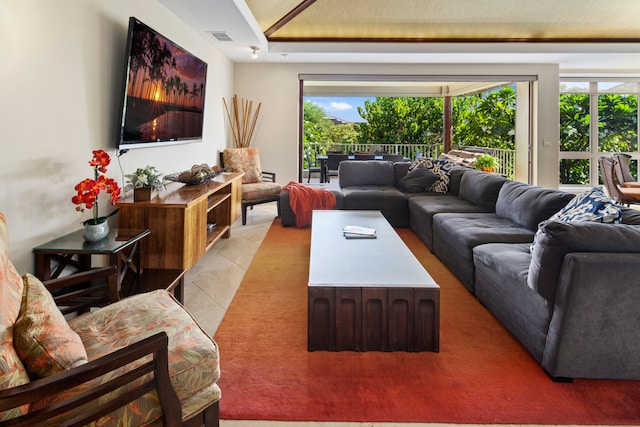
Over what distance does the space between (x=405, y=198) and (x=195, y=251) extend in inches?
119

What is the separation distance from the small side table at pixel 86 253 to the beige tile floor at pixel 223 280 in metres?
0.51

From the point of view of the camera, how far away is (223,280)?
12.0 feet

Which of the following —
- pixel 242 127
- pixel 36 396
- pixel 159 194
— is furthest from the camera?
pixel 242 127

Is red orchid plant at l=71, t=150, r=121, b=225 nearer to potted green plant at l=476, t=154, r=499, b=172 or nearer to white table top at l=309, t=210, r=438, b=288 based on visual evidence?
white table top at l=309, t=210, r=438, b=288

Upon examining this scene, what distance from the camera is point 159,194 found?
12.1ft

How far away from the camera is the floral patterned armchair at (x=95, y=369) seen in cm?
114

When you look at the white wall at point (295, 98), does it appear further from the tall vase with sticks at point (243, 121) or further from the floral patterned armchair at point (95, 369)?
the floral patterned armchair at point (95, 369)

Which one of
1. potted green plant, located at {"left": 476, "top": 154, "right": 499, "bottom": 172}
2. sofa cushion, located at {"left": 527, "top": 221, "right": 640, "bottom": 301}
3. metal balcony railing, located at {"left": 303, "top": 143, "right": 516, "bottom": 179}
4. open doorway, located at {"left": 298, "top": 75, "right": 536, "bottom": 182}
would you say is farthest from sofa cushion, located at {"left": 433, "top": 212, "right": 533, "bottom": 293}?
metal balcony railing, located at {"left": 303, "top": 143, "right": 516, "bottom": 179}

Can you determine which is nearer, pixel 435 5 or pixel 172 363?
pixel 172 363

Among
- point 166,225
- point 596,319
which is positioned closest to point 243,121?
point 166,225

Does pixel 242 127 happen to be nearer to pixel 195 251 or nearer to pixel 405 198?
pixel 405 198

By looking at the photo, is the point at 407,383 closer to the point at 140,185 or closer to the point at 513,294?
the point at 513,294

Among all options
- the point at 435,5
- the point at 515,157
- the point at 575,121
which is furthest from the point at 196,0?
the point at 575,121

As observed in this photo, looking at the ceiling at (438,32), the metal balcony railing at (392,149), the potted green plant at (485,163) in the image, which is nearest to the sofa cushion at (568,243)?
the ceiling at (438,32)
